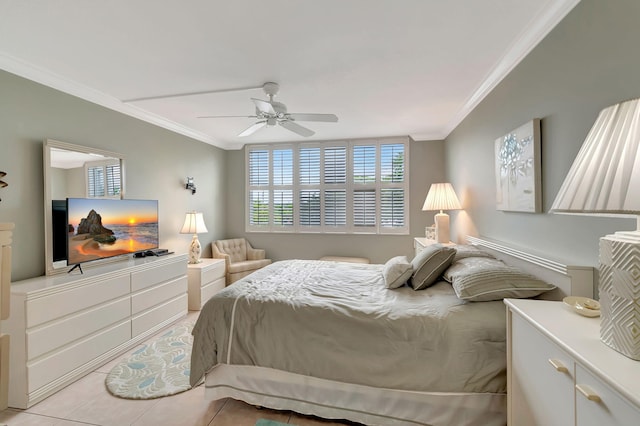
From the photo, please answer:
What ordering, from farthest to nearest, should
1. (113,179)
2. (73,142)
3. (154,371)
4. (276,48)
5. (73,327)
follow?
(113,179) → (73,142) → (154,371) → (73,327) → (276,48)

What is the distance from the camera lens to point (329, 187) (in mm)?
5121

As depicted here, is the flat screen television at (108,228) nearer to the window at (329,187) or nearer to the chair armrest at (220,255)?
the chair armrest at (220,255)

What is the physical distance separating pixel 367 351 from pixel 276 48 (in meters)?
2.23

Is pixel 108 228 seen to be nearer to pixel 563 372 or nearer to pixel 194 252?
pixel 194 252

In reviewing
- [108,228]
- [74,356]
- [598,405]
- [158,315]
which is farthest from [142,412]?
[598,405]

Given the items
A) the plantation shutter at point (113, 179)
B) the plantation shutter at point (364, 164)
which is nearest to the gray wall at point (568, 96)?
the plantation shutter at point (364, 164)

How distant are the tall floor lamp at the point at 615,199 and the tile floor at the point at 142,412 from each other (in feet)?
5.18

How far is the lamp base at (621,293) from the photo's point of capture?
90 cm

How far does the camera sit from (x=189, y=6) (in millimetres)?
1673

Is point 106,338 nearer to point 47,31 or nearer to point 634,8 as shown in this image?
point 47,31

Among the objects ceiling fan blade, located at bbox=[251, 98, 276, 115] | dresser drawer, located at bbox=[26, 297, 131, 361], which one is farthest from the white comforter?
ceiling fan blade, located at bbox=[251, 98, 276, 115]

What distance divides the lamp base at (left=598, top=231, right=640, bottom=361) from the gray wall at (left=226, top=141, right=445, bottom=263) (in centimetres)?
382

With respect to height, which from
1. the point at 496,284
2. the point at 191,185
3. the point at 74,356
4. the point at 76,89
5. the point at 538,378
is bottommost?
A: the point at 74,356

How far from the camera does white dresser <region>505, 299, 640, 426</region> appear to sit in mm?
798
